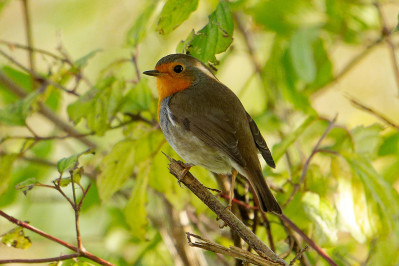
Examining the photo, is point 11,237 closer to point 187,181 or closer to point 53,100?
point 187,181

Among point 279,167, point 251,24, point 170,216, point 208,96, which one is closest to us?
point 208,96

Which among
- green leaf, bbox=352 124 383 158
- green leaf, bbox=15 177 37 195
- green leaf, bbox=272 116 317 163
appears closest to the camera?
green leaf, bbox=15 177 37 195

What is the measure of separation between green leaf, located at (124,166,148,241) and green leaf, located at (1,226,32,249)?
0.50 meters

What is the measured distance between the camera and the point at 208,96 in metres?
2.50

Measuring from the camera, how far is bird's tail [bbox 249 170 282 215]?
2.06m

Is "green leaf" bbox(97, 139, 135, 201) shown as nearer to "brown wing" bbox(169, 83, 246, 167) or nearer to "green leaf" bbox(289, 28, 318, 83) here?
"brown wing" bbox(169, 83, 246, 167)

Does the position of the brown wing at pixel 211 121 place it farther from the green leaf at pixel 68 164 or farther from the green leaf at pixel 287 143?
the green leaf at pixel 68 164

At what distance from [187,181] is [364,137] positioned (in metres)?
1.00

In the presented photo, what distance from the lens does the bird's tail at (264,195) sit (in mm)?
2061

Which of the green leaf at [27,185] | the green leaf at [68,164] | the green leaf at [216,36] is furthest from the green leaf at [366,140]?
the green leaf at [27,185]

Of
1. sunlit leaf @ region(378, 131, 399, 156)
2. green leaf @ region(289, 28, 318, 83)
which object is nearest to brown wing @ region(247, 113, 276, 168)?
green leaf @ region(289, 28, 318, 83)

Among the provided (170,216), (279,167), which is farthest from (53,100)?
(279,167)

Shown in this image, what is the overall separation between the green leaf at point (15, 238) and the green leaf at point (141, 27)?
3.02 ft

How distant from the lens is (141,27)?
93.4 inches
